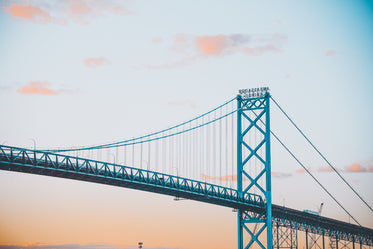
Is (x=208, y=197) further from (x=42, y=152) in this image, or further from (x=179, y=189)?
(x=42, y=152)

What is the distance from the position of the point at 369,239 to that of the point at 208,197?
7639 centimetres

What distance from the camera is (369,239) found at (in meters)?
169

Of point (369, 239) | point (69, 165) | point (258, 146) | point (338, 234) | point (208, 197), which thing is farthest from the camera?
point (369, 239)

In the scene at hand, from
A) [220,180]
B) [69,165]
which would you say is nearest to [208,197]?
[220,180]

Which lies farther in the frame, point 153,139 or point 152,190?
point 153,139

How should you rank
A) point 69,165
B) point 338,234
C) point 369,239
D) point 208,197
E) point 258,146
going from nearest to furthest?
point 69,165
point 208,197
point 258,146
point 338,234
point 369,239

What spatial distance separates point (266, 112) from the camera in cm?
11856

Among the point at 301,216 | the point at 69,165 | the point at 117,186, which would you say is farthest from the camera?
the point at 301,216

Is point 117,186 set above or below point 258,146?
below

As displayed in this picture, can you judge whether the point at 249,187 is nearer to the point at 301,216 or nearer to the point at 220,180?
the point at 220,180

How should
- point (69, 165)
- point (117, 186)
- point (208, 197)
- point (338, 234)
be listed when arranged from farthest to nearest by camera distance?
point (338, 234), point (208, 197), point (117, 186), point (69, 165)

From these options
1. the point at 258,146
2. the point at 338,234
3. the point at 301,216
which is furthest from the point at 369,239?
the point at 258,146

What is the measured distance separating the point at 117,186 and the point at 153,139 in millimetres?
13774

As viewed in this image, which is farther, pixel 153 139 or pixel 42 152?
pixel 153 139
